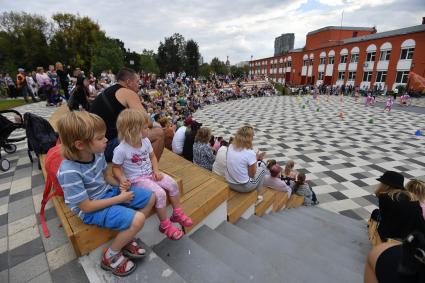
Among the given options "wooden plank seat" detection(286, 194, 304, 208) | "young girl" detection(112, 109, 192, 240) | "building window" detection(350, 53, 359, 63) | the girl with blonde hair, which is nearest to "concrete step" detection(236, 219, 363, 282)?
the girl with blonde hair

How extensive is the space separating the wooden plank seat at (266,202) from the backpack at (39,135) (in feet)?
11.0

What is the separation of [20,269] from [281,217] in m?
3.05

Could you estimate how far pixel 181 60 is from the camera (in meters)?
44.4

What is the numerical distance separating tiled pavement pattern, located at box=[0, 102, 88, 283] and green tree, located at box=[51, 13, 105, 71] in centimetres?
3285

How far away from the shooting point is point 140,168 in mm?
1923

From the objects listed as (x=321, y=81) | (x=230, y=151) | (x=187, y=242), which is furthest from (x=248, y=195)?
(x=321, y=81)

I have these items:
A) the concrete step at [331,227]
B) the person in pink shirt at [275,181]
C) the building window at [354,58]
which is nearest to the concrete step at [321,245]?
the concrete step at [331,227]

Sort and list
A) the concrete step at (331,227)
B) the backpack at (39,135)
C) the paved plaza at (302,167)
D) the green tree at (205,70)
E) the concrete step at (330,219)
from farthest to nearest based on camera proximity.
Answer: the green tree at (205,70)
the backpack at (39,135)
the concrete step at (330,219)
the concrete step at (331,227)
the paved plaza at (302,167)

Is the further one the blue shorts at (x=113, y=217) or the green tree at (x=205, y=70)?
the green tree at (x=205, y=70)

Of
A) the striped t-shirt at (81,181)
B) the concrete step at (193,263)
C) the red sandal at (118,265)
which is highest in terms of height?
the striped t-shirt at (81,181)

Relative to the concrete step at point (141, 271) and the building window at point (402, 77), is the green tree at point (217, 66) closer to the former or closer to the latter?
the building window at point (402, 77)

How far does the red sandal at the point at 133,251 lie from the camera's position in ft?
4.89

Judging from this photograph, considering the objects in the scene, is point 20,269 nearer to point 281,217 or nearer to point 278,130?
point 281,217

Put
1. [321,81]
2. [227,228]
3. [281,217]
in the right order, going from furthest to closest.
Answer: [321,81], [281,217], [227,228]
